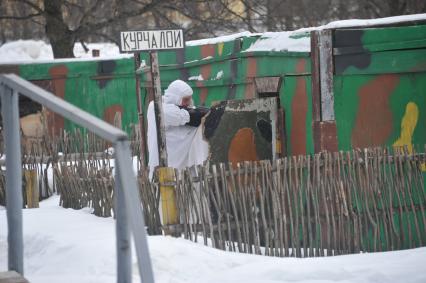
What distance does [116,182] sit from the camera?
3.32 metres

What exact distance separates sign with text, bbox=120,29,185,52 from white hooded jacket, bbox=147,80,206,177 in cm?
132

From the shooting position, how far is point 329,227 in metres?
7.35

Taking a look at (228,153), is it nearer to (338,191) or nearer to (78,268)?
(338,191)

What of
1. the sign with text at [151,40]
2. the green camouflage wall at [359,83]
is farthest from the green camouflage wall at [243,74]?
the sign with text at [151,40]

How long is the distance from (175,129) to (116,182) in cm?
544

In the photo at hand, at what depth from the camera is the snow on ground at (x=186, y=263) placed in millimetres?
5711

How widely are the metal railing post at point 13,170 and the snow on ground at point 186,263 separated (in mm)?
1200

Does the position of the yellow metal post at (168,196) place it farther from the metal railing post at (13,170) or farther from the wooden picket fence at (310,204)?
the metal railing post at (13,170)

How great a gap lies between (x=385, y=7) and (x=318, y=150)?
575 inches

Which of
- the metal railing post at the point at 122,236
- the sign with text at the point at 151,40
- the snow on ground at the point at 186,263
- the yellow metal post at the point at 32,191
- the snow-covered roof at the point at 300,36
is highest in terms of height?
the snow-covered roof at the point at 300,36

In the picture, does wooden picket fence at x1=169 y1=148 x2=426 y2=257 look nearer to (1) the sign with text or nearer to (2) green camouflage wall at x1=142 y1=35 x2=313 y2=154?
(1) the sign with text

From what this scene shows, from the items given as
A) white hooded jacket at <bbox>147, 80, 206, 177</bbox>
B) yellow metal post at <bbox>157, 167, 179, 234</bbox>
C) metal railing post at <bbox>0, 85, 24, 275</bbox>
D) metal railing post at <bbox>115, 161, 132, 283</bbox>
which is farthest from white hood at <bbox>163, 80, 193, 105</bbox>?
metal railing post at <bbox>115, 161, 132, 283</bbox>

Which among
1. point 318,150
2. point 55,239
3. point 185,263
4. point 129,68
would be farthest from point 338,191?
point 129,68

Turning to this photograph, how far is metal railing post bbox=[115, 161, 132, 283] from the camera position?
333 centimetres
